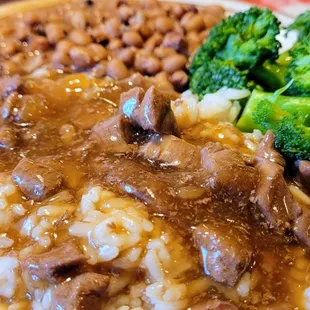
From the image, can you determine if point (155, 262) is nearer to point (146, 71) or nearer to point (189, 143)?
point (189, 143)

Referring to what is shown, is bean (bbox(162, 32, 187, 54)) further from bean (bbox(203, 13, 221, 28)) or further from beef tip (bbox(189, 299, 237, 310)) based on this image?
beef tip (bbox(189, 299, 237, 310))

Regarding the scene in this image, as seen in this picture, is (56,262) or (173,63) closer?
(56,262)

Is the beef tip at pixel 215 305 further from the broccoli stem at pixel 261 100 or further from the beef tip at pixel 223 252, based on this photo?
the broccoli stem at pixel 261 100

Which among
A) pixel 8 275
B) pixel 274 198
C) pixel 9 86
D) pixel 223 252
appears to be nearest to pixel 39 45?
pixel 9 86

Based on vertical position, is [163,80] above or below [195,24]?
below

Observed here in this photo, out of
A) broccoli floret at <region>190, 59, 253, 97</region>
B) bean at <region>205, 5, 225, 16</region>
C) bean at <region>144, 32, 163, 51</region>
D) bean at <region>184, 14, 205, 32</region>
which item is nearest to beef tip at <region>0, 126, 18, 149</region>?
broccoli floret at <region>190, 59, 253, 97</region>

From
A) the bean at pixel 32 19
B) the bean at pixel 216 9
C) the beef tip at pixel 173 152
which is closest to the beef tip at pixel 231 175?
the beef tip at pixel 173 152

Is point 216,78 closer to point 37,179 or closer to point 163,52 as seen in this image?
point 163,52
